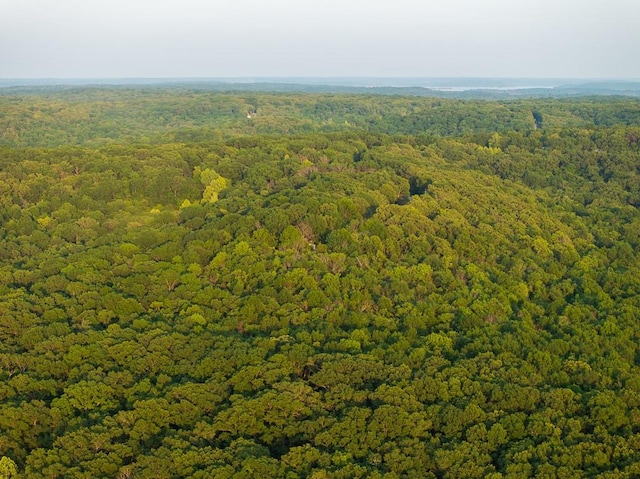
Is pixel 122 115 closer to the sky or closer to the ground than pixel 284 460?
closer to the sky

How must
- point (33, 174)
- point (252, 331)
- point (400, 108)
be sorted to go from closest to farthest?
point (252, 331) → point (33, 174) → point (400, 108)

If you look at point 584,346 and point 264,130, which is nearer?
point 584,346

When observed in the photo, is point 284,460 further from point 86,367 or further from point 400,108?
point 400,108

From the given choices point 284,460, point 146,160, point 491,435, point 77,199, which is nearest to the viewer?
point 284,460

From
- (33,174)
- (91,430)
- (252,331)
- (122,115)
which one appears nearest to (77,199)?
(33,174)

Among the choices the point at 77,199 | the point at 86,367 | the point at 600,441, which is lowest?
the point at 600,441

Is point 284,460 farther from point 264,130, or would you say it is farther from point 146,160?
point 264,130

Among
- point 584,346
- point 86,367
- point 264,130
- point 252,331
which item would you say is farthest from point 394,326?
point 264,130
